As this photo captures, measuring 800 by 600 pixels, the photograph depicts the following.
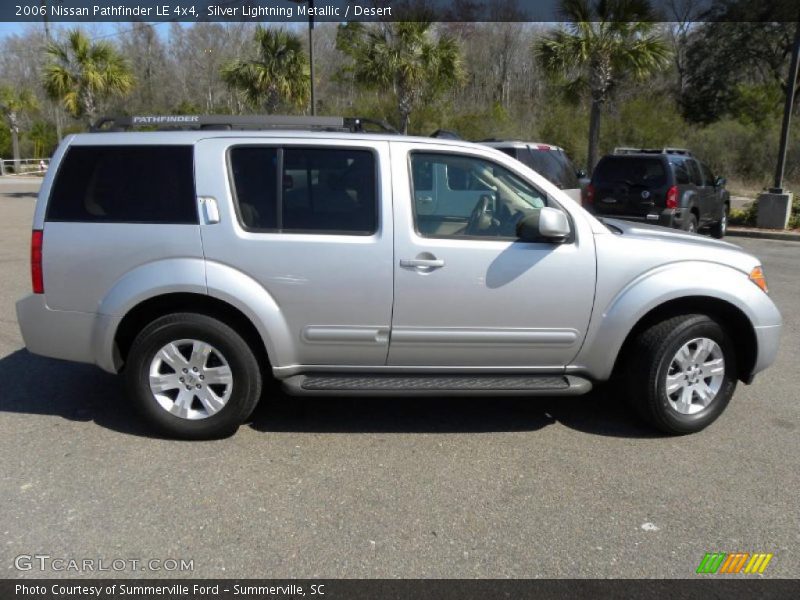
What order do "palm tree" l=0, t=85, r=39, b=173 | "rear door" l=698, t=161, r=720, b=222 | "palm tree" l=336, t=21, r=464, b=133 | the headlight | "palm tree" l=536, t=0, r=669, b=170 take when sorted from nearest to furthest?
the headlight → "rear door" l=698, t=161, r=720, b=222 → "palm tree" l=536, t=0, r=669, b=170 → "palm tree" l=336, t=21, r=464, b=133 → "palm tree" l=0, t=85, r=39, b=173

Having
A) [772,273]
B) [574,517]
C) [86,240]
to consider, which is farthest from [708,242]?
[772,273]

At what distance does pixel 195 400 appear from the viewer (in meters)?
4.18

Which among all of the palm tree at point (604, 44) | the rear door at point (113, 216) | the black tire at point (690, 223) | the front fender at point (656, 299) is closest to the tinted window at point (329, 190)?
the rear door at point (113, 216)

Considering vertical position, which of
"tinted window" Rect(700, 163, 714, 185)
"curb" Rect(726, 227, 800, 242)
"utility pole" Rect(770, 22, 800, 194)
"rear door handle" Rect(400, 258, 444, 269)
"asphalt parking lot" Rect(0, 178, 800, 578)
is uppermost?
"utility pole" Rect(770, 22, 800, 194)

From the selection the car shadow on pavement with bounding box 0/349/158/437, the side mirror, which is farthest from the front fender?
the car shadow on pavement with bounding box 0/349/158/437

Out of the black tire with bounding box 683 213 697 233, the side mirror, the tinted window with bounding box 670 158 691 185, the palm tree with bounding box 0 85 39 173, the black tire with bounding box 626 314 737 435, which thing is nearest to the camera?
the side mirror

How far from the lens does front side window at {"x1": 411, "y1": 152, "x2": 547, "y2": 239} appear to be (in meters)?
4.18

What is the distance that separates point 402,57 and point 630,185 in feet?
31.6

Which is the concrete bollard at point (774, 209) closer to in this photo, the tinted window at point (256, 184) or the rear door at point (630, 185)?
the rear door at point (630, 185)

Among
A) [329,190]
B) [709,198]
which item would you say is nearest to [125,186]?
[329,190]

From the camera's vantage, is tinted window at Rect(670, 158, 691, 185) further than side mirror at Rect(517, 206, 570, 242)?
Yes

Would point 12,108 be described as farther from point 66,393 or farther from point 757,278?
point 757,278

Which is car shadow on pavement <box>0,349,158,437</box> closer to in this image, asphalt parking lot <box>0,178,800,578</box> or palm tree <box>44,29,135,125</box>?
asphalt parking lot <box>0,178,800,578</box>

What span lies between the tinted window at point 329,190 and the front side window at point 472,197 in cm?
32
